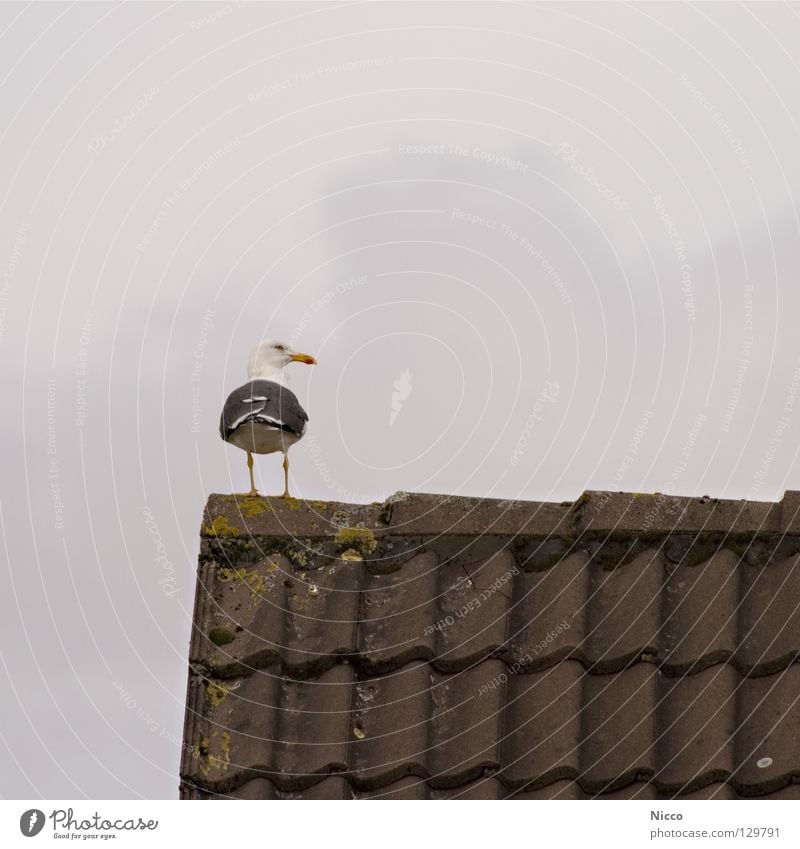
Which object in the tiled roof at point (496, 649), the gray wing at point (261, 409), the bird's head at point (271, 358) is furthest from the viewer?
the bird's head at point (271, 358)

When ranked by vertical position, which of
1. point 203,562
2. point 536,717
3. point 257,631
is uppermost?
point 203,562

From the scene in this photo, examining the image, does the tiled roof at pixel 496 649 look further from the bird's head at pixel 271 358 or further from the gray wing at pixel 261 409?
the bird's head at pixel 271 358

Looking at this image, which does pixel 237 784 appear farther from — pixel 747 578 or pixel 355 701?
pixel 747 578

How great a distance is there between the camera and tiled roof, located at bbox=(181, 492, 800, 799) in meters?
4.08

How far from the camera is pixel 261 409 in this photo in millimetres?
6715

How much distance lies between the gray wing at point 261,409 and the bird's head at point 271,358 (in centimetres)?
126

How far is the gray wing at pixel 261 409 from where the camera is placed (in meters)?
6.69

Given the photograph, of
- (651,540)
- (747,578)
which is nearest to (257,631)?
(651,540)

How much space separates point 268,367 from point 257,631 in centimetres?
415

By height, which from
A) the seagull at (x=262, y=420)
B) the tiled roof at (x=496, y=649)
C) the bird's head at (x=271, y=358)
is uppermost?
the bird's head at (x=271, y=358)

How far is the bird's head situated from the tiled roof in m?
3.70

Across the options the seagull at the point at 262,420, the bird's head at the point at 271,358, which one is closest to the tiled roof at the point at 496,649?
the seagull at the point at 262,420

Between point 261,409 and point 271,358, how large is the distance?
1.63 meters
